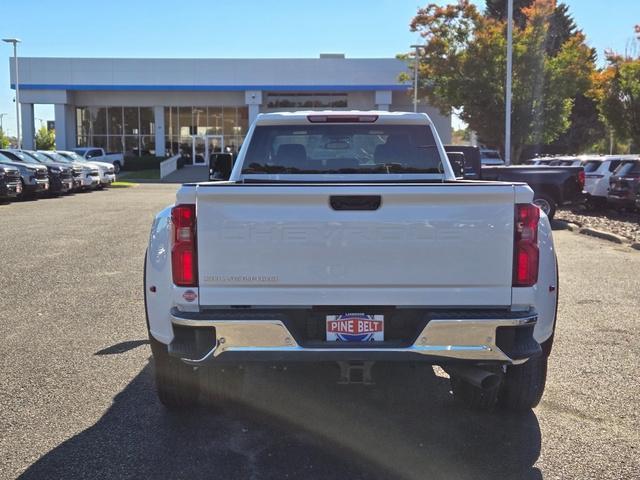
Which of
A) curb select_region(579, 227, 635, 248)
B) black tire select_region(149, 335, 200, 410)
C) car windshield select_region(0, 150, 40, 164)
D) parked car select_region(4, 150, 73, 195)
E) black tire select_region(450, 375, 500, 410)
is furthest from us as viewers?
parked car select_region(4, 150, 73, 195)

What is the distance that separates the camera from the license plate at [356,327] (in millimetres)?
3791

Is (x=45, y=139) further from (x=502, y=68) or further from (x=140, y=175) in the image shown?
(x=502, y=68)

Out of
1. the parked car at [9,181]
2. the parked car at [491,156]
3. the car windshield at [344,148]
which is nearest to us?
the car windshield at [344,148]

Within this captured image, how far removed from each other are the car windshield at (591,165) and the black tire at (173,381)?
18811mm

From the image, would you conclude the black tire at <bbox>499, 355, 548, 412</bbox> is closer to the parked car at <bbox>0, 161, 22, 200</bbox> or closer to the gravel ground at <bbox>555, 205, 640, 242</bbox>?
the gravel ground at <bbox>555, 205, 640, 242</bbox>

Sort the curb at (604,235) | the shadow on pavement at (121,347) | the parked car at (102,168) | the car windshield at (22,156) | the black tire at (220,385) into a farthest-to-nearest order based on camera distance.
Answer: the parked car at (102,168)
the car windshield at (22,156)
the curb at (604,235)
the shadow on pavement at (121,347)
the black tire at (220,385)

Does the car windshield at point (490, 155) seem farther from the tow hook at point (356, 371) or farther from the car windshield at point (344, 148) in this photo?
the tow hook at point (356, 371)

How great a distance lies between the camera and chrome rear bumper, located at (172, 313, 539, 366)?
3.68 m

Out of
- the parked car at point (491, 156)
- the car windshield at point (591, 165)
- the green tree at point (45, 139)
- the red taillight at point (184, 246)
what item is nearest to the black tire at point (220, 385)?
the red taillight at point (184, 246)

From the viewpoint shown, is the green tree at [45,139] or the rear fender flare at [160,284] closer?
the rear fender flare at [160,284]

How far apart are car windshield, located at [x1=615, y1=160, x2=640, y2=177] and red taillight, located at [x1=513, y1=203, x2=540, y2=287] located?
16150 mm

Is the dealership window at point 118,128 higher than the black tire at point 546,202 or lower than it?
higher

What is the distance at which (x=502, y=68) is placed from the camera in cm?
3225

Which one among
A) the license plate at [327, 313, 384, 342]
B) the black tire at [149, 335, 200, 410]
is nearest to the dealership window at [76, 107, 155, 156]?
the black tire at [149, 335, 200, 410]
